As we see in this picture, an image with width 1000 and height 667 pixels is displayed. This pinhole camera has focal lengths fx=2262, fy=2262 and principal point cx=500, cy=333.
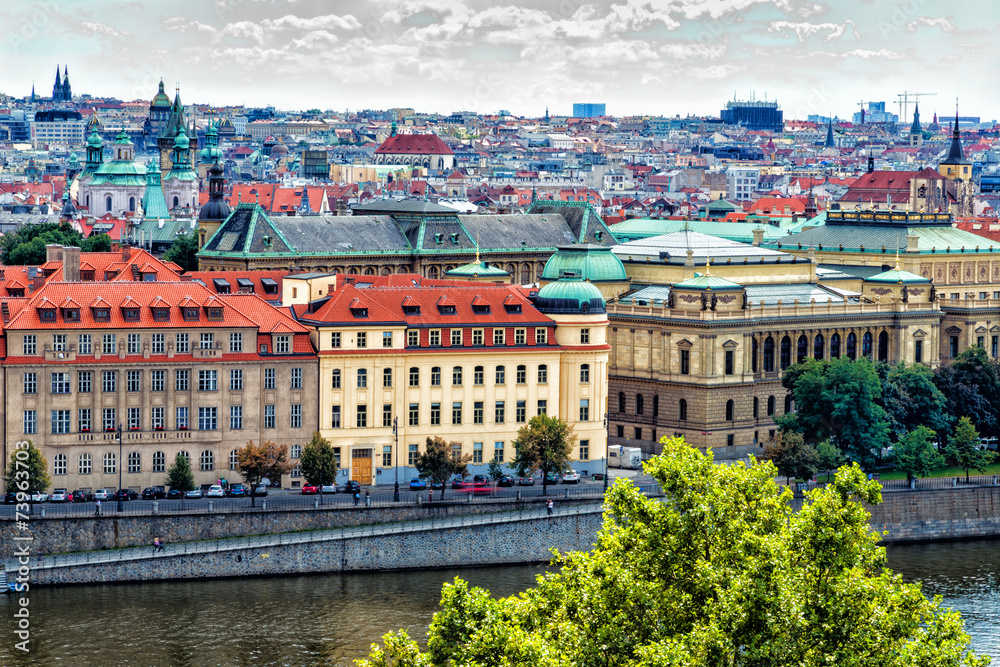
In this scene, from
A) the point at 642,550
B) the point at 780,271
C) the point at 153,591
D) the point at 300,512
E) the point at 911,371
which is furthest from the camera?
the point at 780,271

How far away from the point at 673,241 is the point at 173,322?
2249 inches

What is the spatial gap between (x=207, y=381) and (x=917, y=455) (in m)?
45.3

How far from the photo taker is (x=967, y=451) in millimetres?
146875

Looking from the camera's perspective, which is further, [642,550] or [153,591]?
[153,591]

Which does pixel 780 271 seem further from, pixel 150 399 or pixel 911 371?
pixel 150 399

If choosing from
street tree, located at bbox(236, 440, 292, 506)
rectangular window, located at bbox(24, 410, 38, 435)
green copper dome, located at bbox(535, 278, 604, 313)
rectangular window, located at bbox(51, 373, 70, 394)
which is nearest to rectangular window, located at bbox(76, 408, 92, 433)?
rectangular window, located at bbox(51, 373, 70, 394)

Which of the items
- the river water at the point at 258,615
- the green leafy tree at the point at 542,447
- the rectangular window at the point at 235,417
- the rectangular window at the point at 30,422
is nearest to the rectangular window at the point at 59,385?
the rectangular window at the point at 30,422

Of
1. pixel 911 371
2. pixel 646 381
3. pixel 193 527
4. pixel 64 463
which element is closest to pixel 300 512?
pixel 193 527

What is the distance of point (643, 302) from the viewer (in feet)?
537

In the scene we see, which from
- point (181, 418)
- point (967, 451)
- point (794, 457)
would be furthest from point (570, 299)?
point (967, 451)

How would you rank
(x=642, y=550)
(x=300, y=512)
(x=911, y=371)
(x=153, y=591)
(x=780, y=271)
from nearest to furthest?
(x=642, y=550)
(x=153, y=591)
(x=300, y=512)
(x=911, y=371)
(x=780, y=271)

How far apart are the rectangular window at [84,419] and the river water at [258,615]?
1405cm

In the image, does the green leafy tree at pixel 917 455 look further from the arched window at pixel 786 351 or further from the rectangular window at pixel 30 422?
the rectangular window at pixel 30 422

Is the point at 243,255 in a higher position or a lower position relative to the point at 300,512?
higher
